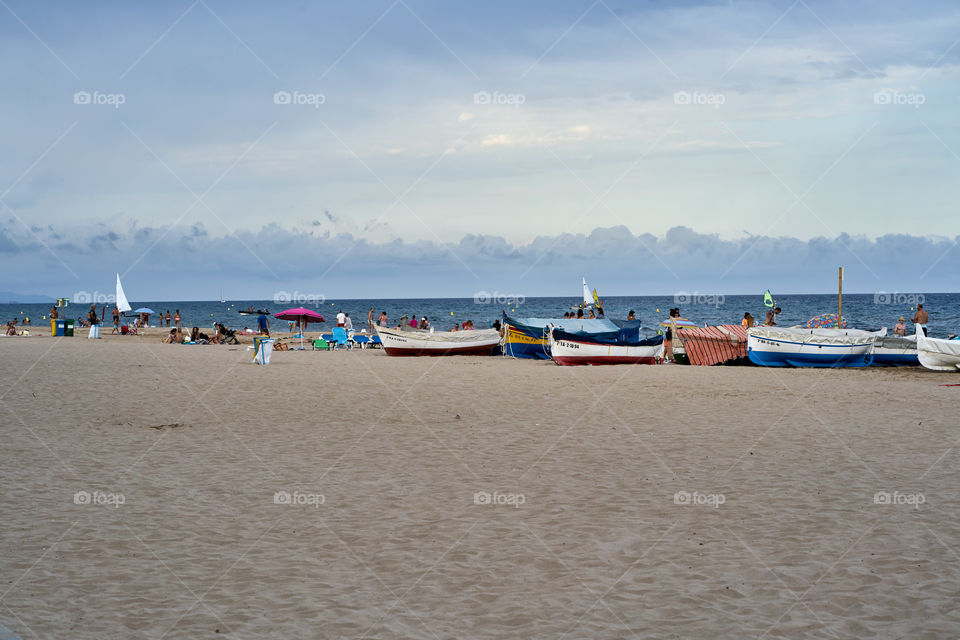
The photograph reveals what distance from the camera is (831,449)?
11789 mm

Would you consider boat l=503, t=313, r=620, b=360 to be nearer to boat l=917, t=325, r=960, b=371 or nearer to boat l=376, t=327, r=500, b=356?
boat l=376, t=327, r=500, b=356

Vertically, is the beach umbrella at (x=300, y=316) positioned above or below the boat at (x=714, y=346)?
above

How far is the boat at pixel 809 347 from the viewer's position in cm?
2638

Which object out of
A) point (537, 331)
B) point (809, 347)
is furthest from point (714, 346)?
point (537, 331)

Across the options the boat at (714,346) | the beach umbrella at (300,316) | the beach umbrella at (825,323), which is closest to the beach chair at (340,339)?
the beach umbrella at (300,316)

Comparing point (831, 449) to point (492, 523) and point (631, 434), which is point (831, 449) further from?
point (492, 523)

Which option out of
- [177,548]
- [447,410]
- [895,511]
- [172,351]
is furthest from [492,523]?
[172,351]

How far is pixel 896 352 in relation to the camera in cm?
2709

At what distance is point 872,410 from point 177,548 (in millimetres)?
13402

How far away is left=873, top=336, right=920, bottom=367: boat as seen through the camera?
89.0 ft

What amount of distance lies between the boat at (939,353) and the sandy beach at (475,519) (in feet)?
30.8

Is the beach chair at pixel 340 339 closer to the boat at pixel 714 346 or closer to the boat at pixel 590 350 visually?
the boat at pixel 590 350

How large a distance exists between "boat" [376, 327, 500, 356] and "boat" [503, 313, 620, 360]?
3.70 feet

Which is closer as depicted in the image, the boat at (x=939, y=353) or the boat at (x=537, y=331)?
the boat at (x=939, y=353)
